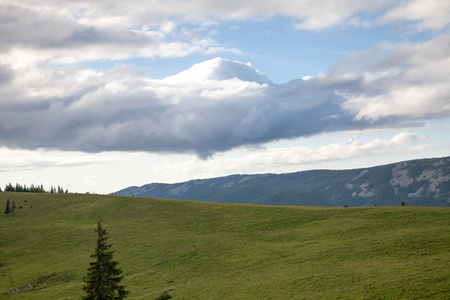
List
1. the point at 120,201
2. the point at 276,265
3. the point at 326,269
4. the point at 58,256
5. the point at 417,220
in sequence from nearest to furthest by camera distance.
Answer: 1. the point at 326,269
2. the point at 276,265
3. the point at 417,220
4. the point at 58,256
5. the point at 120,201

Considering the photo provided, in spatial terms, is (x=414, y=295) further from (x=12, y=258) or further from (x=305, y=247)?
(x=12, y=258)

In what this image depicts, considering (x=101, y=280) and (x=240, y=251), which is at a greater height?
(x=101, y=280)

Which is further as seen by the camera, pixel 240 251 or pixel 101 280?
pixel 240 251

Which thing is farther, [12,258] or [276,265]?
[12,258]

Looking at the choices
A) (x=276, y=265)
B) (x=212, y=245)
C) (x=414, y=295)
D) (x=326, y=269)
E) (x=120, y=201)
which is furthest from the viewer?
(x=120, y=201)

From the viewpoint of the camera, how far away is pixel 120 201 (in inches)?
5359

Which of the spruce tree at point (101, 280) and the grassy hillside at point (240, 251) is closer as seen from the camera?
the spruce tree at point (101, 280)

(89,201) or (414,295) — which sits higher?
(89,201)

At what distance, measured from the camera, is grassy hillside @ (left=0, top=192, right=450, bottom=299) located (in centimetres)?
4666

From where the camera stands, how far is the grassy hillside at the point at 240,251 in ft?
153

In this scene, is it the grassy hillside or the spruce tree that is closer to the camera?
the spruce tree

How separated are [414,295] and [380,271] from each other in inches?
388

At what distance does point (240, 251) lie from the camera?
7075 centimetres

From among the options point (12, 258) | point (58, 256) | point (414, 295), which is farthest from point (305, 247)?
point (12, 258)
